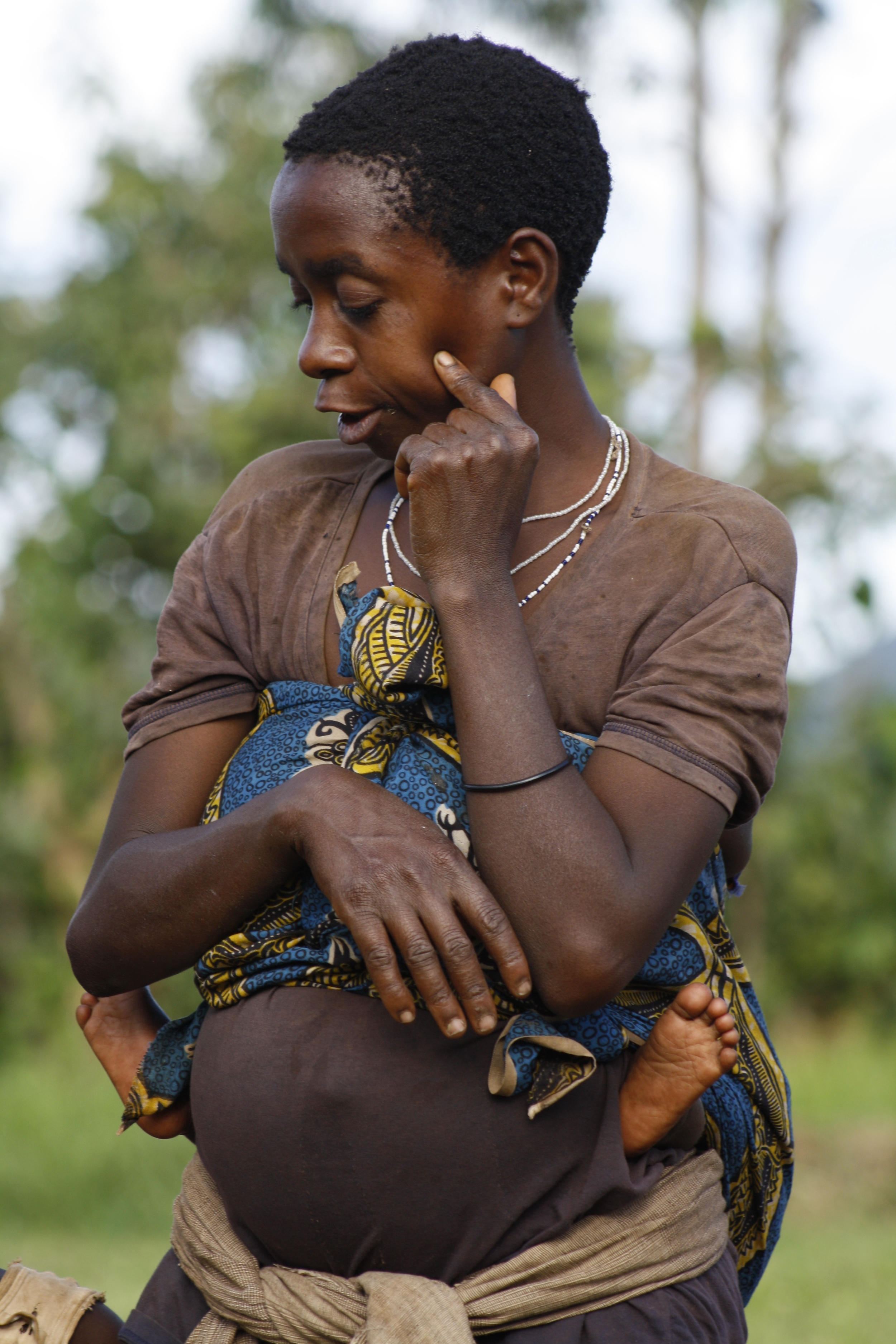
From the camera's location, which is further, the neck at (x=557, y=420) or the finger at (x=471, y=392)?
the neck at (x=557, y=420)

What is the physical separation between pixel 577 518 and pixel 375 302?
44cm

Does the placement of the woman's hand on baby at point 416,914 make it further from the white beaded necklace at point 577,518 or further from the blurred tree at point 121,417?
the blurred tree at point 121,417

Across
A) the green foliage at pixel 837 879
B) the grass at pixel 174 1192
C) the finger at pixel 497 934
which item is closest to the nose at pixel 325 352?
the finger at pixel 497 934

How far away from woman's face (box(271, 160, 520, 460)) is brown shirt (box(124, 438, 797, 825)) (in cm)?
29

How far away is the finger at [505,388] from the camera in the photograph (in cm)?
195

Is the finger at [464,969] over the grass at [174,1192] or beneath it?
over

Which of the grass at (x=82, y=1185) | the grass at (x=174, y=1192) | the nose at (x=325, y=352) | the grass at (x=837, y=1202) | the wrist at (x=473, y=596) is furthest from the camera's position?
the grass at (x=82, y=1185)

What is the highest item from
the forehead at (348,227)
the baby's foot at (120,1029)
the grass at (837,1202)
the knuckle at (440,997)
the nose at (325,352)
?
the forehead at (348,227)

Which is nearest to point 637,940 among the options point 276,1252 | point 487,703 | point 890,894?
point 487,703

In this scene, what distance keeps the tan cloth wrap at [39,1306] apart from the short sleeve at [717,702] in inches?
45.6

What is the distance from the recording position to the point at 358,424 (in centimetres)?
199

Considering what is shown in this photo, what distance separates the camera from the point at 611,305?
10414mm

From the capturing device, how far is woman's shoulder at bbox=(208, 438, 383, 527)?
2.27 metres

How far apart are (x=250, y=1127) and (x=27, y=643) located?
1034 cm
